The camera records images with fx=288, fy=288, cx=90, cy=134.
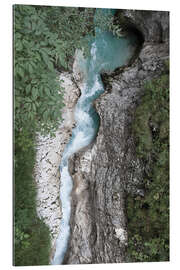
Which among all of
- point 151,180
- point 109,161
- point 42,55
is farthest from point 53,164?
point 42,55

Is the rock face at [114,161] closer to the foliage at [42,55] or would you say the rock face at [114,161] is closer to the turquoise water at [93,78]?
the turquoise water at [93,78]

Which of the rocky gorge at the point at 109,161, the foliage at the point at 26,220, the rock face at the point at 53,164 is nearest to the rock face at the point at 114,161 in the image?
the rocky gorge at the point at 109,161

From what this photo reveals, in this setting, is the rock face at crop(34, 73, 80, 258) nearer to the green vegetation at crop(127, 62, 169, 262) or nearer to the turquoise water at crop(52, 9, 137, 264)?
the turquoise water at crop(52, 9, 137, 264)

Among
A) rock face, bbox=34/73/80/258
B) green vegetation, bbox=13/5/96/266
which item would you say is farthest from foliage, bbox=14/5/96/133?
rock face, bbox=34/73/80/258

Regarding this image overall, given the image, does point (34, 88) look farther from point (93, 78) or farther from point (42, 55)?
point (93, 78)
